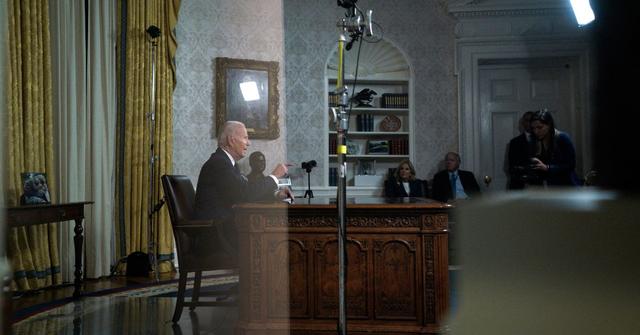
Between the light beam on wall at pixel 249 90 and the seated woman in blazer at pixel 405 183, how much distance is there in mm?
1777

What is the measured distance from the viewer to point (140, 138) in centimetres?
522

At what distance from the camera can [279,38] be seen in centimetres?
634

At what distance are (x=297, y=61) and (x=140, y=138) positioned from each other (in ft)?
7.00

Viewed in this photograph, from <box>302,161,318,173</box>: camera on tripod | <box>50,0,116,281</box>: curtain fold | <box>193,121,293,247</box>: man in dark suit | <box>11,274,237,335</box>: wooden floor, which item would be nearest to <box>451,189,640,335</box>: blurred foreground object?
<box>11,274,237,335</box>: wooden floor

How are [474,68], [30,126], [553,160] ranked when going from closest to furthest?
1. [553,160]
2. [30,126]
3. [474,68]

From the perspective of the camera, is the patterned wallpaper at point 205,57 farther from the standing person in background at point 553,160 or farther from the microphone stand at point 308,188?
the standing person in background at point 553,160

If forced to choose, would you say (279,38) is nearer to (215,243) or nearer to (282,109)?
(282,109)

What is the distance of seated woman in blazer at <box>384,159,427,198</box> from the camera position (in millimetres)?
6047

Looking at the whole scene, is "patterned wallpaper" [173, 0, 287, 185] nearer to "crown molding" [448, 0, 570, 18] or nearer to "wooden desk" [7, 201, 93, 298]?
"wooden desk" [7, 201, 93, 298]

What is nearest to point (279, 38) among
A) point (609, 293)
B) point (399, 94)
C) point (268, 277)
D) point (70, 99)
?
point (399, 94)

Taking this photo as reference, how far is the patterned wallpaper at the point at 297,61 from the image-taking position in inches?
229

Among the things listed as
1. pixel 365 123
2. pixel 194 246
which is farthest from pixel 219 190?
pixel 365 123

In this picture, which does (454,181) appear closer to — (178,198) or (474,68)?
(474,68)

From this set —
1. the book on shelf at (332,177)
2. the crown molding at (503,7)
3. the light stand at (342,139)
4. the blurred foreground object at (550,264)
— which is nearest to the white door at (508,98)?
the crown molding at (503,7)
